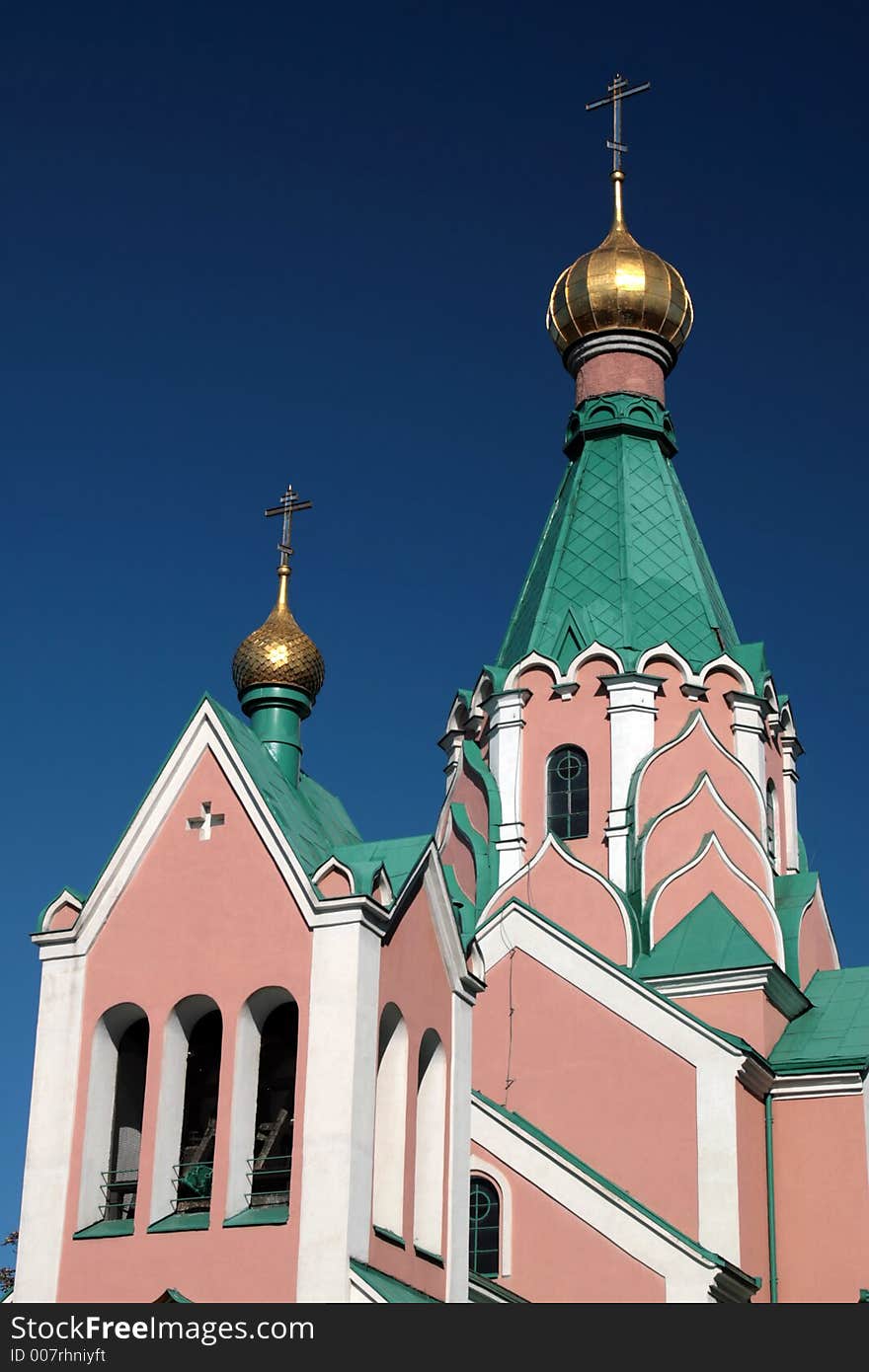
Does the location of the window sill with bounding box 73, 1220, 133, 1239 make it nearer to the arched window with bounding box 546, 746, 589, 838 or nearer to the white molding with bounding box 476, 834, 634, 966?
the white molding with bounding box 476, 834, 634, 966

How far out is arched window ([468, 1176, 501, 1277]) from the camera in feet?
53.2

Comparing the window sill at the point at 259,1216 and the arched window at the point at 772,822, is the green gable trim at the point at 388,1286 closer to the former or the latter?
the window sill at the point at 259,1216

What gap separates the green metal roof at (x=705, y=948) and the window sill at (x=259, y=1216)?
7.38 m

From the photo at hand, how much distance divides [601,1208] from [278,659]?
5.41m

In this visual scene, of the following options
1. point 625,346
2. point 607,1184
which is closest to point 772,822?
point 607,1184

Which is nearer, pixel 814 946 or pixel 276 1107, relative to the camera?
pixel 276 1107

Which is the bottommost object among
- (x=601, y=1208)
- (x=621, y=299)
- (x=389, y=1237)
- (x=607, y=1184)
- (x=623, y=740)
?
(x=389, y=1237)

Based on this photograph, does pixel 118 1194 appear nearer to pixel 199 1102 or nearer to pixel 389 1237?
pixel 199 1102

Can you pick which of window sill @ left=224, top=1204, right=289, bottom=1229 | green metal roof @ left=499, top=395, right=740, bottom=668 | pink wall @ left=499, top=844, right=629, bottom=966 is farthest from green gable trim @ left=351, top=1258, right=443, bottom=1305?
green metal roof @ left=499, top=395, right=740, bottom=668

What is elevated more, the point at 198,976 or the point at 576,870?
the point at 576,870

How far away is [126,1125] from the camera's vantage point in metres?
13.0

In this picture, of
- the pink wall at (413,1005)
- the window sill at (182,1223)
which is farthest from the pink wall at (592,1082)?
the window sill at (182,1223)

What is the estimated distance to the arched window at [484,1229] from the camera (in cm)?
1620

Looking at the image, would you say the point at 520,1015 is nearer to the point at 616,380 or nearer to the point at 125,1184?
the point at 125,1184
